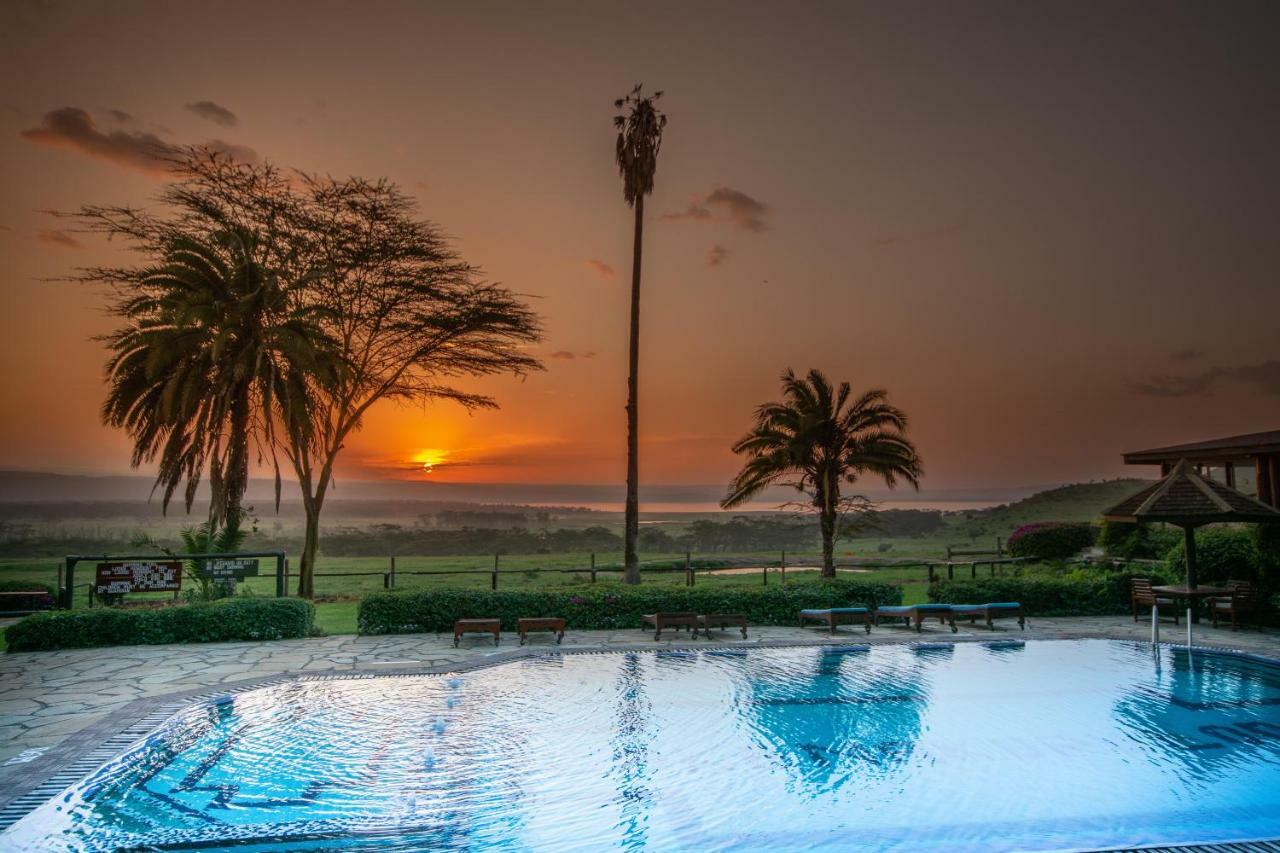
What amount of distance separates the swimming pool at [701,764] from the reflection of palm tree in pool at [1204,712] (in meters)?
0.04

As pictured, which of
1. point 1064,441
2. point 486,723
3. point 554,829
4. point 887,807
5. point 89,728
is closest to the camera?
point 554,829

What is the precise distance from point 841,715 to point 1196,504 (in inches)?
351

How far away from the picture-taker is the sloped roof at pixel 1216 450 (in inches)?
727

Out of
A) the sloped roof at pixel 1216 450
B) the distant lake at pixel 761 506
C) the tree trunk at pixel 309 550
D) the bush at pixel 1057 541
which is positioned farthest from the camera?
the distant lake at pixel 761 506

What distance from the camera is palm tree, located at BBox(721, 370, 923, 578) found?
73.4 ft

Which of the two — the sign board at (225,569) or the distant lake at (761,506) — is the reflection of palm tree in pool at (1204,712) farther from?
the sign board at (225,569)

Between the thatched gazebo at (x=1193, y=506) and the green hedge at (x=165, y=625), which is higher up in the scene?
the thatched gazebo at (x=1193, y=506)

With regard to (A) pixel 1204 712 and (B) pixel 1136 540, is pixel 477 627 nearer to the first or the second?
(A) pixel 1204 712

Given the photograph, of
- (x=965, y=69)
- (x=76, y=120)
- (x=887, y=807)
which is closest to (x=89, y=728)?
(x=887, y=807)

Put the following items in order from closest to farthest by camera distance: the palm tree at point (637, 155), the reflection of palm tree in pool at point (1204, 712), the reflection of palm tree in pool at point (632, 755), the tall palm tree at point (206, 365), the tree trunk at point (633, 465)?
the reflection of palm tree in pool at point (632, 755) → the reflection of palm tree in pool at point (1204, 712) → the tall palm tree at point (206, 365) → the tree trunk at point (633, 465) → the palm tree at point (637, 155)

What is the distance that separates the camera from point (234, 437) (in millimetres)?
16000

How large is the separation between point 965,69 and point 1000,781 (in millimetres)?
15543

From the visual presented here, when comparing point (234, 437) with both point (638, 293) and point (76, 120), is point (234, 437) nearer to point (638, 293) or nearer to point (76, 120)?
point (76, 120)

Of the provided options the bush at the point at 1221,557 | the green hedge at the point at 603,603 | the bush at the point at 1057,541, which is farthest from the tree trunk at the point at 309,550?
the bush at the point at 1057,541
